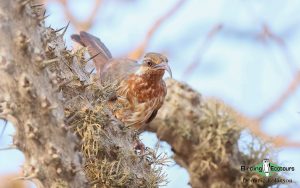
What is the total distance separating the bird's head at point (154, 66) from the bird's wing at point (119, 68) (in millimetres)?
91

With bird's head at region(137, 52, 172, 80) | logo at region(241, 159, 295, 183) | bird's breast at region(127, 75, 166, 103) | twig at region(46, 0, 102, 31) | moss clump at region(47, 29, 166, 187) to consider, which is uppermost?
twig at region(46, 0, 102, 31)

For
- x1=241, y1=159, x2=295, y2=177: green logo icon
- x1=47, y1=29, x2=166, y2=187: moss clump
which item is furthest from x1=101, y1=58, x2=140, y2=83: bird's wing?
x1=47, y1=29, x2=166, y2=187: moss clump

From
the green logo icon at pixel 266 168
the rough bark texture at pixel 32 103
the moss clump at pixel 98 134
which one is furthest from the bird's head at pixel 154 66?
the rough bark texture at pixel 32 103

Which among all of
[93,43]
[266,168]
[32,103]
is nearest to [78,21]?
[93,43]

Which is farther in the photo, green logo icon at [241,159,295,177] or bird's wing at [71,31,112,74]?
bird's wing at [71,31,112,74]

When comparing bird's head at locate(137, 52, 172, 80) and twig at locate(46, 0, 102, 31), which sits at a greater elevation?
twig at locate(46, 0, 102, 31)

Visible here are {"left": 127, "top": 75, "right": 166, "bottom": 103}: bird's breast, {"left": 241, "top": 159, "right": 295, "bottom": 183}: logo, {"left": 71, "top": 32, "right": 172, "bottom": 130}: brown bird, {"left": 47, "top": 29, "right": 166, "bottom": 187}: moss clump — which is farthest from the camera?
{"left": 127, "top": 75, "right": 166, "bottom": 103}: bird's breast

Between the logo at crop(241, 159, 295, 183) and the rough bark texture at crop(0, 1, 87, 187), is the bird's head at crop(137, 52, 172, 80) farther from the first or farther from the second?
the rough bark texture at crop(0, 1, 87, 187)

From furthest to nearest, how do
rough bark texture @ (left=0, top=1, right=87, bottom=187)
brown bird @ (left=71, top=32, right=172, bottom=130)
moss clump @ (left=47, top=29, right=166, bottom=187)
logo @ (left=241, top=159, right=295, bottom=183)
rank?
1. brown bird @ (left=71, top=32, right=172, bottom=130)
2. logo @ (left=241, top=159, right=295, bottom=183)
3. moss clump @ (left=47, top=29, right=166, bottom=187)
4. rough bark texture @ (left=0, top=1, right=87, bottom=187)

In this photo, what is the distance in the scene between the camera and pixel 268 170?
3.44 meters

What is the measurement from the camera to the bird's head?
421cm

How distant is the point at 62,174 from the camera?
5.44ft

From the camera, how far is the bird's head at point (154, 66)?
166 inches

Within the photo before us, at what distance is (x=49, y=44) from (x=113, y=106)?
27.0 inches
